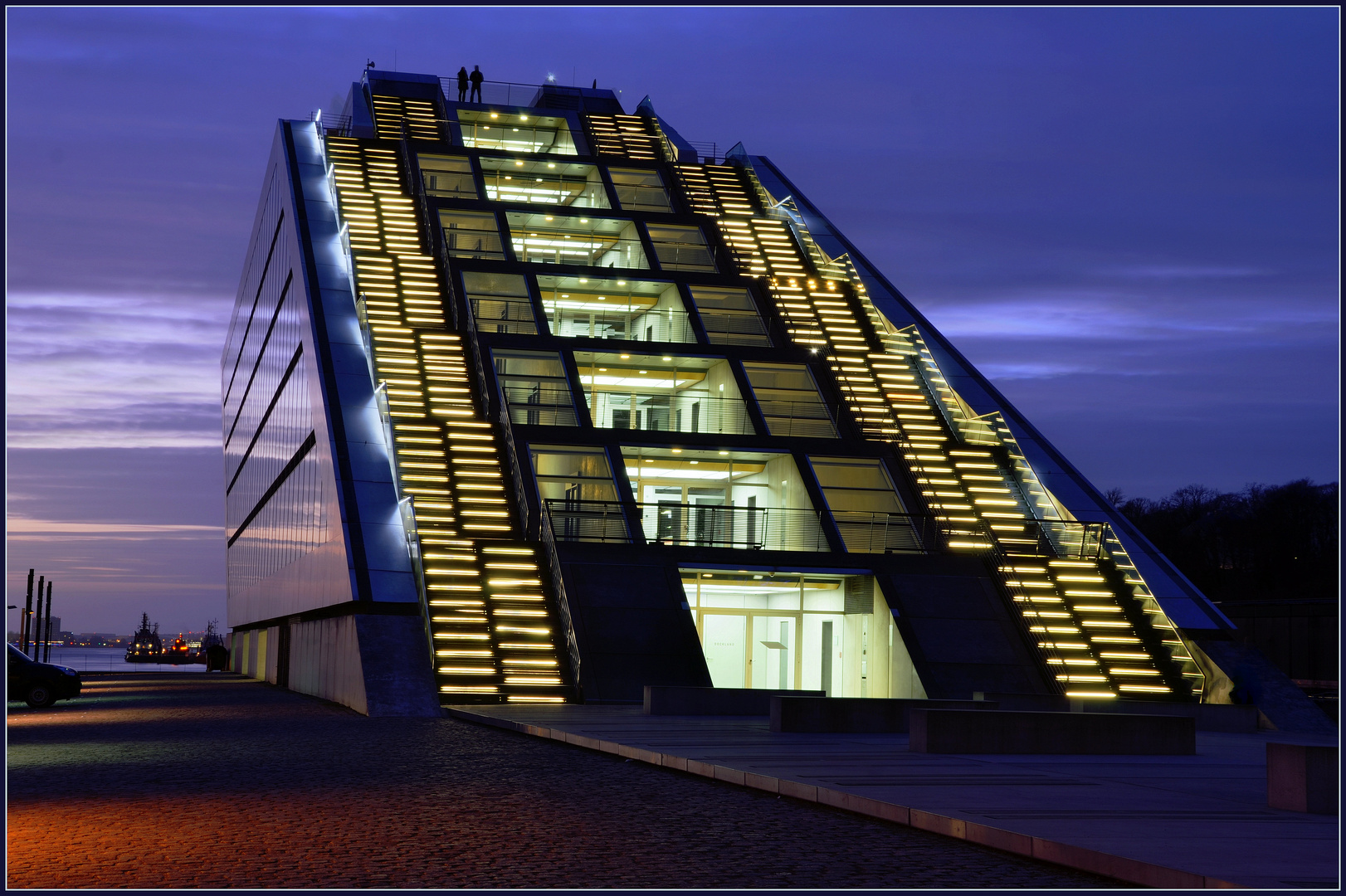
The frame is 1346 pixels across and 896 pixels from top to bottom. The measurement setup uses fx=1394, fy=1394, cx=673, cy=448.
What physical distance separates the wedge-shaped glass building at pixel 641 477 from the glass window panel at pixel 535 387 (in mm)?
107

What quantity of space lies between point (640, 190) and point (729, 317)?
38.9 ft

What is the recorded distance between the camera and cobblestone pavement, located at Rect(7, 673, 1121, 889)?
27.0 feet

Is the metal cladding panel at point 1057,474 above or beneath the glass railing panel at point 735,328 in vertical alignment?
beneath

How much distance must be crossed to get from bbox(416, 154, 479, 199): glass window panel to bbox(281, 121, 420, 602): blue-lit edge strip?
4355mm

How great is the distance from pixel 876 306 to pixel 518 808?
31.8m

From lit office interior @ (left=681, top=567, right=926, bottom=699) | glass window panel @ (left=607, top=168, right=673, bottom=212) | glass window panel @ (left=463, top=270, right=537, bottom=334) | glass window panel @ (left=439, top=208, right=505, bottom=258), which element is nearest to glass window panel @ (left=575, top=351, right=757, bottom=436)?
glass window panel @ (left=463, top=270, right=537, bottom=334)

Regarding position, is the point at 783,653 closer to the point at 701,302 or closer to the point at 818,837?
the point at 701,302

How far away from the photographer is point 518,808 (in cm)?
1131

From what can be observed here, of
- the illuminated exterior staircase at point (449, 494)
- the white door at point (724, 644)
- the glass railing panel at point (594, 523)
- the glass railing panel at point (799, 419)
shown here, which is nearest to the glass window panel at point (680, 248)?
the illuminated exterior staircase at point (449, 494)

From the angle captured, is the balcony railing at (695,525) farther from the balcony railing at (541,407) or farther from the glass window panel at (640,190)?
the glass window panel at (640,190)

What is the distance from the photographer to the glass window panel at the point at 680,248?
42531 millimetres

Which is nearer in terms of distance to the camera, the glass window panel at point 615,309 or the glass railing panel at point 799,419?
the glass railing panel at point 799,419

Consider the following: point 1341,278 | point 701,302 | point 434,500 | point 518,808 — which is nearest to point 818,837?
point 518,808

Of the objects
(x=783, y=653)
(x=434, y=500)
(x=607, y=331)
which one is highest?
(x=607, y=331)
